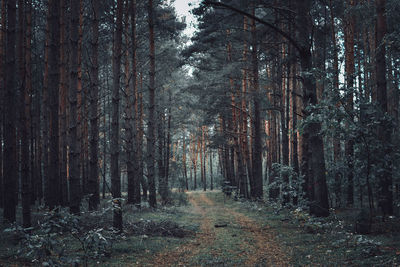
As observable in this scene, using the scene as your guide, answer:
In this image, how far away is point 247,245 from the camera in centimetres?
750

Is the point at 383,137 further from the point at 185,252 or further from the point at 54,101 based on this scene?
the point at 54,101

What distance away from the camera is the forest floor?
556 cm

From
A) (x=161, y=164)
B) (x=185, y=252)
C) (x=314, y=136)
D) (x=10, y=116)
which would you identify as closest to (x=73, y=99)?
(x=10, y=116)

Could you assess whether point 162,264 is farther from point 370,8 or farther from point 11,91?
point 370,8

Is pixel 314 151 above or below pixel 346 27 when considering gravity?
below

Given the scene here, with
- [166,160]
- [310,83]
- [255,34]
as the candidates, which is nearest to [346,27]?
[255,34]

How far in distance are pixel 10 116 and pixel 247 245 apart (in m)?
6.92

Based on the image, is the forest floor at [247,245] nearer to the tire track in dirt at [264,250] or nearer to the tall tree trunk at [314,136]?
the tire track in dirt at [264,250]

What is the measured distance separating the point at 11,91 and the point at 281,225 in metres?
8.99

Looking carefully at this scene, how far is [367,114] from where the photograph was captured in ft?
23.2

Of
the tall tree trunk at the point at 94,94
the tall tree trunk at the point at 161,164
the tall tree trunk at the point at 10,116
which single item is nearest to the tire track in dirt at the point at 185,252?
the tall tree trunk at the point at 94,94

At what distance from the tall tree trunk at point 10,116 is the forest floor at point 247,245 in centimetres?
149

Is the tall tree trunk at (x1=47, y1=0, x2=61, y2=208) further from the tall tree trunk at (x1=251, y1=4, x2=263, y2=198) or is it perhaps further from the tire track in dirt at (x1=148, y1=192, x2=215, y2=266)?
the tall tree trunk at (x1=251, y1=4, x2=263, y2=198)

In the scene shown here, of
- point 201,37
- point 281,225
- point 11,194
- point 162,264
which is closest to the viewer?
point 162,264
